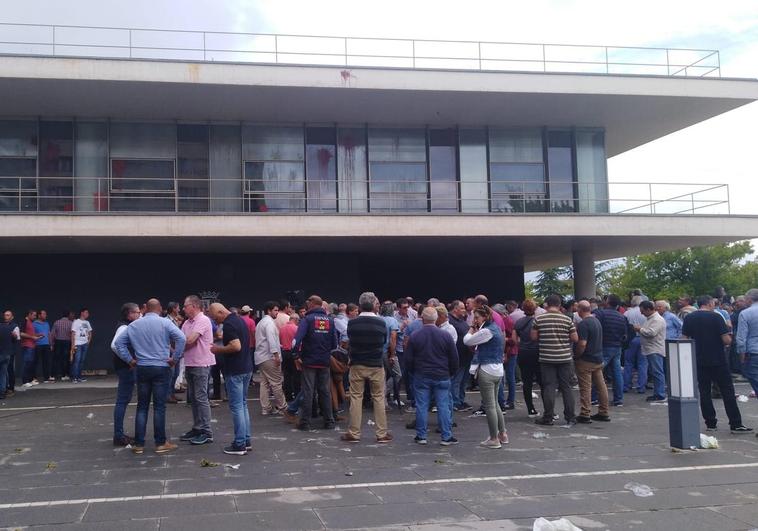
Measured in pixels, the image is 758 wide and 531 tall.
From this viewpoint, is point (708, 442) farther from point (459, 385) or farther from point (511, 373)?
point (459, 385)

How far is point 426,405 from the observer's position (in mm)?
8781

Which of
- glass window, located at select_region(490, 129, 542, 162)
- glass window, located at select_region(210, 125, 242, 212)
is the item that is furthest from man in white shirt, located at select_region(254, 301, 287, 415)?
glass window, located at select_region(490, 129, 542, 162)

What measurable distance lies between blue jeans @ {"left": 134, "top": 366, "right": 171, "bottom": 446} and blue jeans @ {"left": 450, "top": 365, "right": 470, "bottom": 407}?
468cm

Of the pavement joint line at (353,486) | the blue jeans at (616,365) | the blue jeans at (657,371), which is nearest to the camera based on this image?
the pavement joint line at (353,486)

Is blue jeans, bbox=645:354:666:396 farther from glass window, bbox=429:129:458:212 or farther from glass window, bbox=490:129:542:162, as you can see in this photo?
glass window, bbox=490:129:542:162

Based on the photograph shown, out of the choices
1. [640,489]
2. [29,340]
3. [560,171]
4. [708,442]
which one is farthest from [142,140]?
[640,489]

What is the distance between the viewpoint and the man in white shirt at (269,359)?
10.3 meters

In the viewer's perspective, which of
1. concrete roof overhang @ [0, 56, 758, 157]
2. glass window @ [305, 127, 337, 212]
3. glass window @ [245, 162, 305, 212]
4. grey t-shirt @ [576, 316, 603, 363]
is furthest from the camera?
glass window @ [305, 127, 337, 212]

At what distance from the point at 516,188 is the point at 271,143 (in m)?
7.03

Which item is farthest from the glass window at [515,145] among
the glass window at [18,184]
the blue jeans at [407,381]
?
the glass window at [18,184]

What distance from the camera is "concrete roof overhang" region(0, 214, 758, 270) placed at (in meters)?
16.0

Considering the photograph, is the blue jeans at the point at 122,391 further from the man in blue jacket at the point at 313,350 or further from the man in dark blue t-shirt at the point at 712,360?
the man in dark blue t-shirt at the point at 712,360

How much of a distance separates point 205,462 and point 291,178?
12.3 m

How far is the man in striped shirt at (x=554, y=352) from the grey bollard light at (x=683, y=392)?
1.79 m
